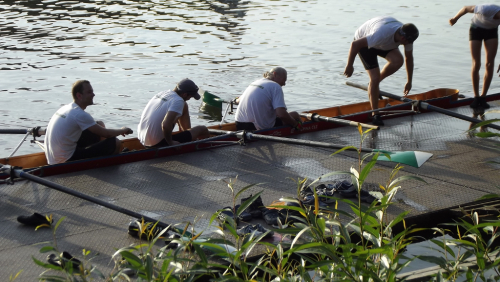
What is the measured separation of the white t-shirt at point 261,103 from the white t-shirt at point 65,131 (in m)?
2.43

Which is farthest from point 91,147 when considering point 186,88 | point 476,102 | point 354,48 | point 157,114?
point 476,102

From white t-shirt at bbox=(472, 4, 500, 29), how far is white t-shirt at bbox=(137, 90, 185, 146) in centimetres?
550

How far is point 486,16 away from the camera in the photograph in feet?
34.3

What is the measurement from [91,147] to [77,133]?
13.2 inches

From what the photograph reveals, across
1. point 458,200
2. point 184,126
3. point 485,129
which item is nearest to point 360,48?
point 485,129

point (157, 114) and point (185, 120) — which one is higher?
point (157, 114)

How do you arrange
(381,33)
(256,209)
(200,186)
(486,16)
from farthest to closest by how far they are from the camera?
1. (486,16)
2. (381,33)
3. (200,186)
4. (256,209)

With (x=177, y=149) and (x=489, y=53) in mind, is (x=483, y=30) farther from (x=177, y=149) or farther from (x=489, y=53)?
(x=177, y=149)

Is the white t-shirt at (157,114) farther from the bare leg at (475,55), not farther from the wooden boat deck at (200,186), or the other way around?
the bare leg at (475,55)

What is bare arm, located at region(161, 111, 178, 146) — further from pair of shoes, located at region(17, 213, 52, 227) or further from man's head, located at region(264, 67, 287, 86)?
pair of shoes, located at region(17, 213, 52, 227)

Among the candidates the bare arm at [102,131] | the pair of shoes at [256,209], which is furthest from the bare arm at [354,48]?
the pair of shoes at [256,209]

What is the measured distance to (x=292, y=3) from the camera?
28469 mm

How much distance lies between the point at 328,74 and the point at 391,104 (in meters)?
6.34

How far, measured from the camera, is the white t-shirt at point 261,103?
898 cm
